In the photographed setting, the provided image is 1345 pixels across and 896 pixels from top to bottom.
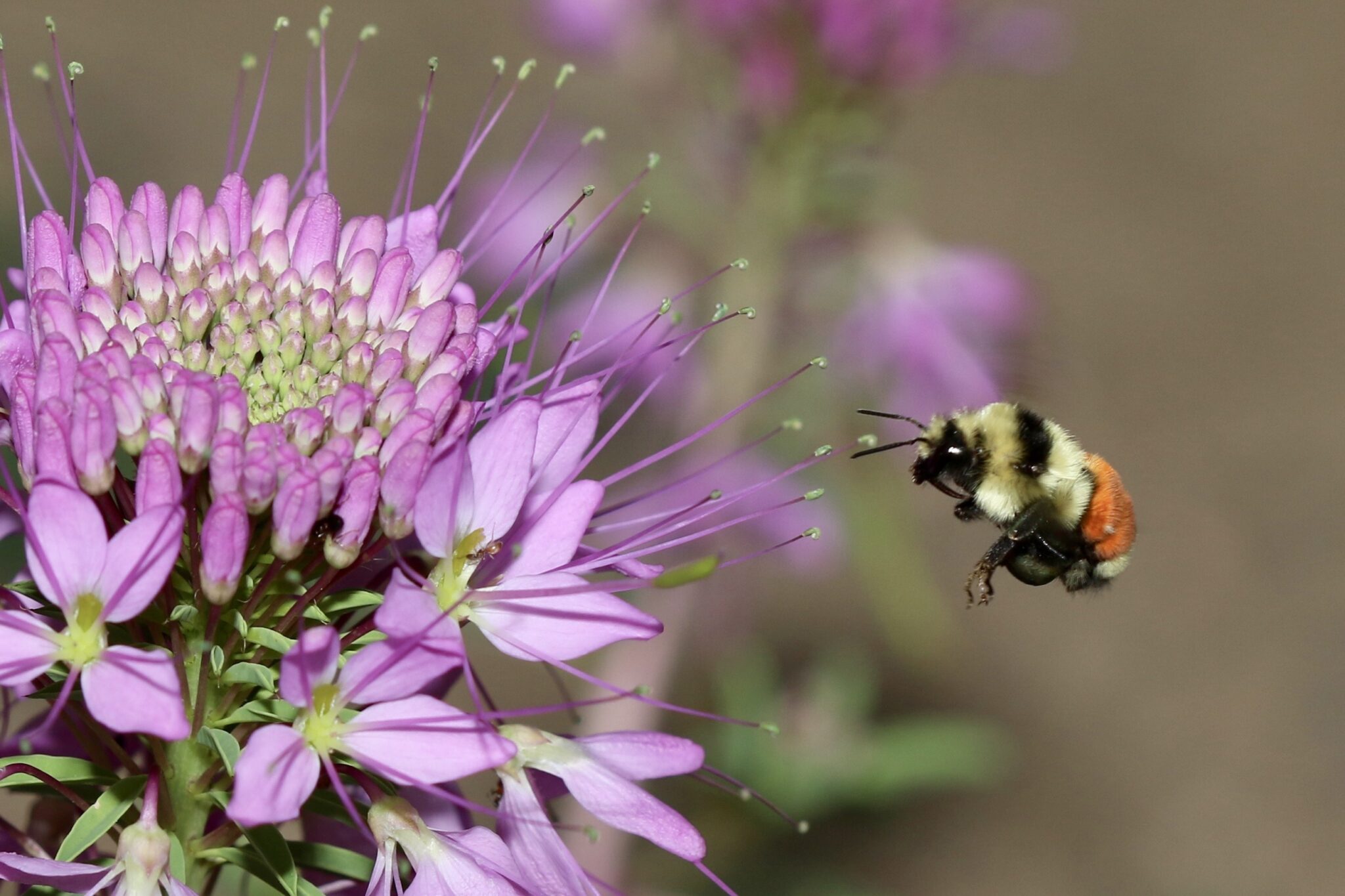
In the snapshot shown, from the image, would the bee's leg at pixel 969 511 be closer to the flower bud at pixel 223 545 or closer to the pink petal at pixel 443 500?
the pink petal at pixel 443 500

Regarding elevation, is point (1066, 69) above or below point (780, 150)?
above

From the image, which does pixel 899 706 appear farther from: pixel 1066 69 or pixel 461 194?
pixel 1066 69

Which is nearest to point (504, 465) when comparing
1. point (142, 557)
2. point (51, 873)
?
A: point (142, 557)

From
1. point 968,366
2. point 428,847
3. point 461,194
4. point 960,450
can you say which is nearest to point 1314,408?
point 968,366

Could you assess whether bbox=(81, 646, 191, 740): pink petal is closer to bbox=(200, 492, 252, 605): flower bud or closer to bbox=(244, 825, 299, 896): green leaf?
bbox=(200, 492, 252, 605): flower bud

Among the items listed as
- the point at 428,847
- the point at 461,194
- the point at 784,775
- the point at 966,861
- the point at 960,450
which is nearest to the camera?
the point at 428,847

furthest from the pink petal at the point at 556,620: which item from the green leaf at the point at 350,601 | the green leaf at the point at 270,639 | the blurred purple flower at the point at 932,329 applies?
the blurred purple flower at the point at 932,329

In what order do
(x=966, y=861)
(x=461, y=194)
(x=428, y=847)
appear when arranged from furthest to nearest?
(x=966, y=861) < (x=461, y=194) < (x=428, y=847)
